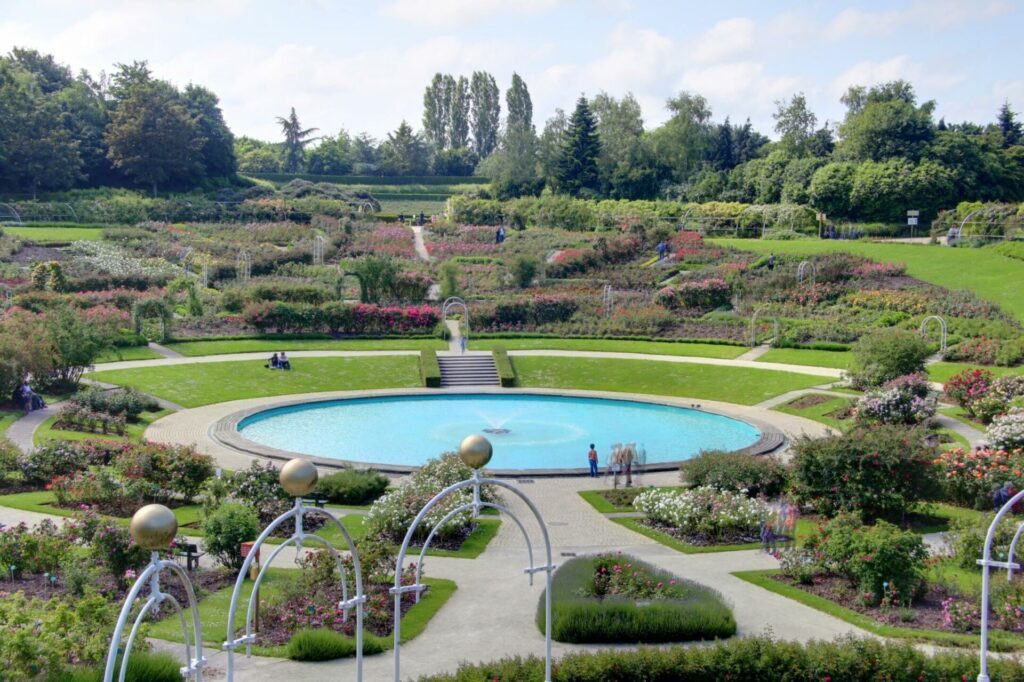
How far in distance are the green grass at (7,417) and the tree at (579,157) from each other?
49173mm

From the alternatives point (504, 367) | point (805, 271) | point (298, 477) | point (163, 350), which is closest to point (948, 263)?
point (805, 271)

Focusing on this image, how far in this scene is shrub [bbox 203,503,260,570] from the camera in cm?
1405

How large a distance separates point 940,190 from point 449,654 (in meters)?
53.7

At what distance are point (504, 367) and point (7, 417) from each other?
46.0ft

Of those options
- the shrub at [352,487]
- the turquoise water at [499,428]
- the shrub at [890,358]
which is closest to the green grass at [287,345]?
the turquoise water at [499,428]

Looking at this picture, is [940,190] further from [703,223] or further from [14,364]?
[14,364]

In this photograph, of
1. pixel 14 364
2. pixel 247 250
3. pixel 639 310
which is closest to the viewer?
pixel 14 364

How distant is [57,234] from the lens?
51.3m

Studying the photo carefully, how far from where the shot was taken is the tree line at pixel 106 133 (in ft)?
201

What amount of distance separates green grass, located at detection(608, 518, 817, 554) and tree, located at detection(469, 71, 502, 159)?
92.9 metres

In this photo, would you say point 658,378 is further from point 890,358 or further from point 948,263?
point 948,263

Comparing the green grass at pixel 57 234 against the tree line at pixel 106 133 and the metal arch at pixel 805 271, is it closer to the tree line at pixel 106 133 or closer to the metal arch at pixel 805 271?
the tree line at pixel 106 133

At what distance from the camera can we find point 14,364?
953 inches

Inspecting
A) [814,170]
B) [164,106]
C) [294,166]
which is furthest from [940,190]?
[294,166]
